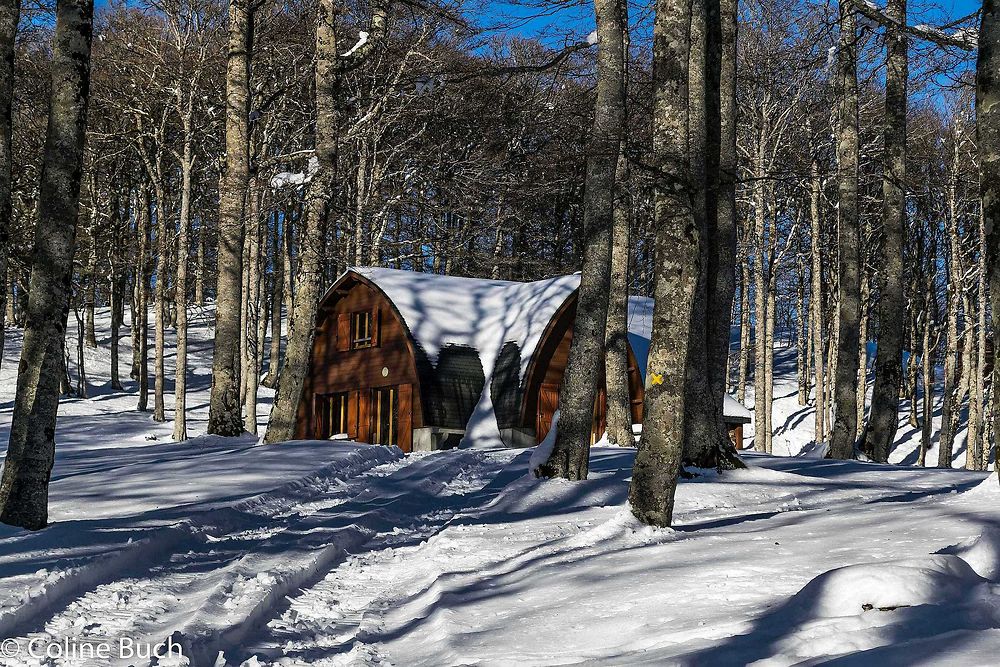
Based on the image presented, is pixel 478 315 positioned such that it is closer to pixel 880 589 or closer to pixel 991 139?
pixel 991 139

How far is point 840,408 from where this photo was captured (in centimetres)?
1552

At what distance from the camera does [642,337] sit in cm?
2739

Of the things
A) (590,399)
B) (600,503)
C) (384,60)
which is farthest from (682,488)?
(384,60)

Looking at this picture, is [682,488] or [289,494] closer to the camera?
[682,488]

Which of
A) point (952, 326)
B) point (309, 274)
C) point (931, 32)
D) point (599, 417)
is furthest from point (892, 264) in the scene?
point (952, 326)

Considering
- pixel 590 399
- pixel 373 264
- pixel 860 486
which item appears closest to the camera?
pixel 860 486

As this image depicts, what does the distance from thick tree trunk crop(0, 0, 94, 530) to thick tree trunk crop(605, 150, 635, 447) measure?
374 inches

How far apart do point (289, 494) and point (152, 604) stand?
575cm

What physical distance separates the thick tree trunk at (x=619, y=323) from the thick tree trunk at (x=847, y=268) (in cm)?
382

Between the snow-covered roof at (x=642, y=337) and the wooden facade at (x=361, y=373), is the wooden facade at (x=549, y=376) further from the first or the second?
the wooden facade at (x=361, y=373)

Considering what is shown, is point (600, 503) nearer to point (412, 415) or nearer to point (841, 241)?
point (841, 241)

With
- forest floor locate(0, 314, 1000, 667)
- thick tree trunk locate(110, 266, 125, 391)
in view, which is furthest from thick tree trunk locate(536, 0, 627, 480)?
thick tree trunk locate(110, 266, 125, 391)

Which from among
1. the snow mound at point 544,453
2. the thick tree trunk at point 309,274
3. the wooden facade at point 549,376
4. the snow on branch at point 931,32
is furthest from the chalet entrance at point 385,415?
the snow on branch at point 931,32

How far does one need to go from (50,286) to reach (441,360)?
18.1m
